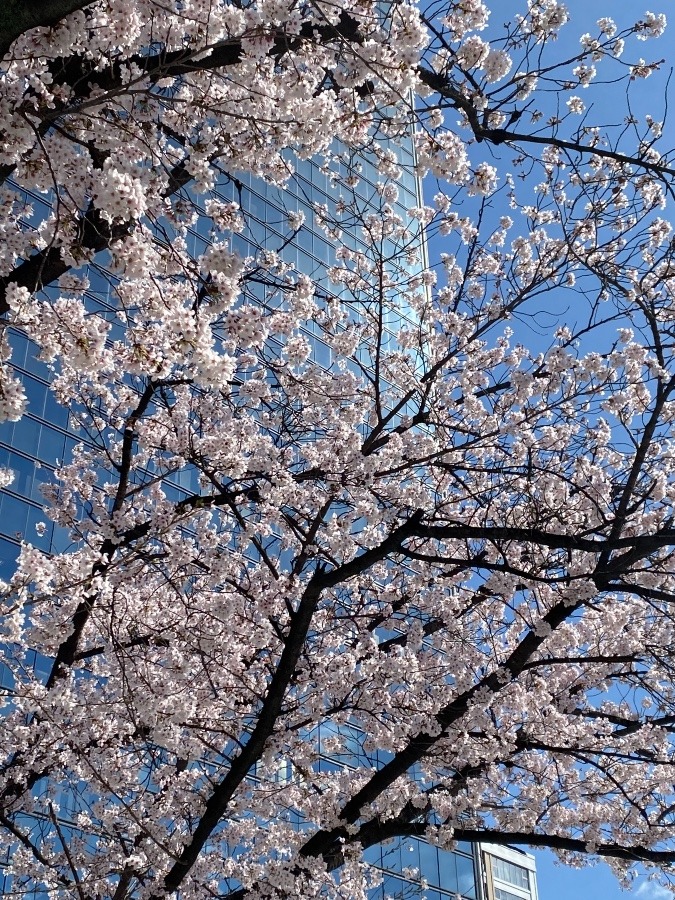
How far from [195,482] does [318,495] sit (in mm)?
20623

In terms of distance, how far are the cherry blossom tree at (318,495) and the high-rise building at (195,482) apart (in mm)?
5821

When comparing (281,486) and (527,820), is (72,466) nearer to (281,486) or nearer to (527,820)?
(281,486)

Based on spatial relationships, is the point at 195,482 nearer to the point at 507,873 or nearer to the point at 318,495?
the point at 318,495

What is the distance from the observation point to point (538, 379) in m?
8.21

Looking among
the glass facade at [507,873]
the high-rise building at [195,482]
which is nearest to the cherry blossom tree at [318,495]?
the high-rise building at [195,482]

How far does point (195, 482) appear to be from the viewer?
2830 centimetres

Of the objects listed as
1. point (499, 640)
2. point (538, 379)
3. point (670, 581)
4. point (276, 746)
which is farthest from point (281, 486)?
point (499, 640)

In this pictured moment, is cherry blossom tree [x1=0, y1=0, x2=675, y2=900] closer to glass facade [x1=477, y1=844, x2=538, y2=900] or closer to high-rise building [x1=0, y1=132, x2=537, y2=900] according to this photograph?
high-rise building [x1=0, y1=132, x2=537, y2=900]

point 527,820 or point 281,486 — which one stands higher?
point 281,486

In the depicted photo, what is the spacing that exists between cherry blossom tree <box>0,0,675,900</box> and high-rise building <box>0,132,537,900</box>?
582 cm

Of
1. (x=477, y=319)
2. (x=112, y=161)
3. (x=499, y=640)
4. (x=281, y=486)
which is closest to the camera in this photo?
(x=112, y=161)

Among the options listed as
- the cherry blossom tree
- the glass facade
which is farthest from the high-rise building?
the cherry blossom tree

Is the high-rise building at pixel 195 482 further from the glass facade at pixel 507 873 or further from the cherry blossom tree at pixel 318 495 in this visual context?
the cherry blossom tree at pixel 318 495

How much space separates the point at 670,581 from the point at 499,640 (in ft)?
8.45
